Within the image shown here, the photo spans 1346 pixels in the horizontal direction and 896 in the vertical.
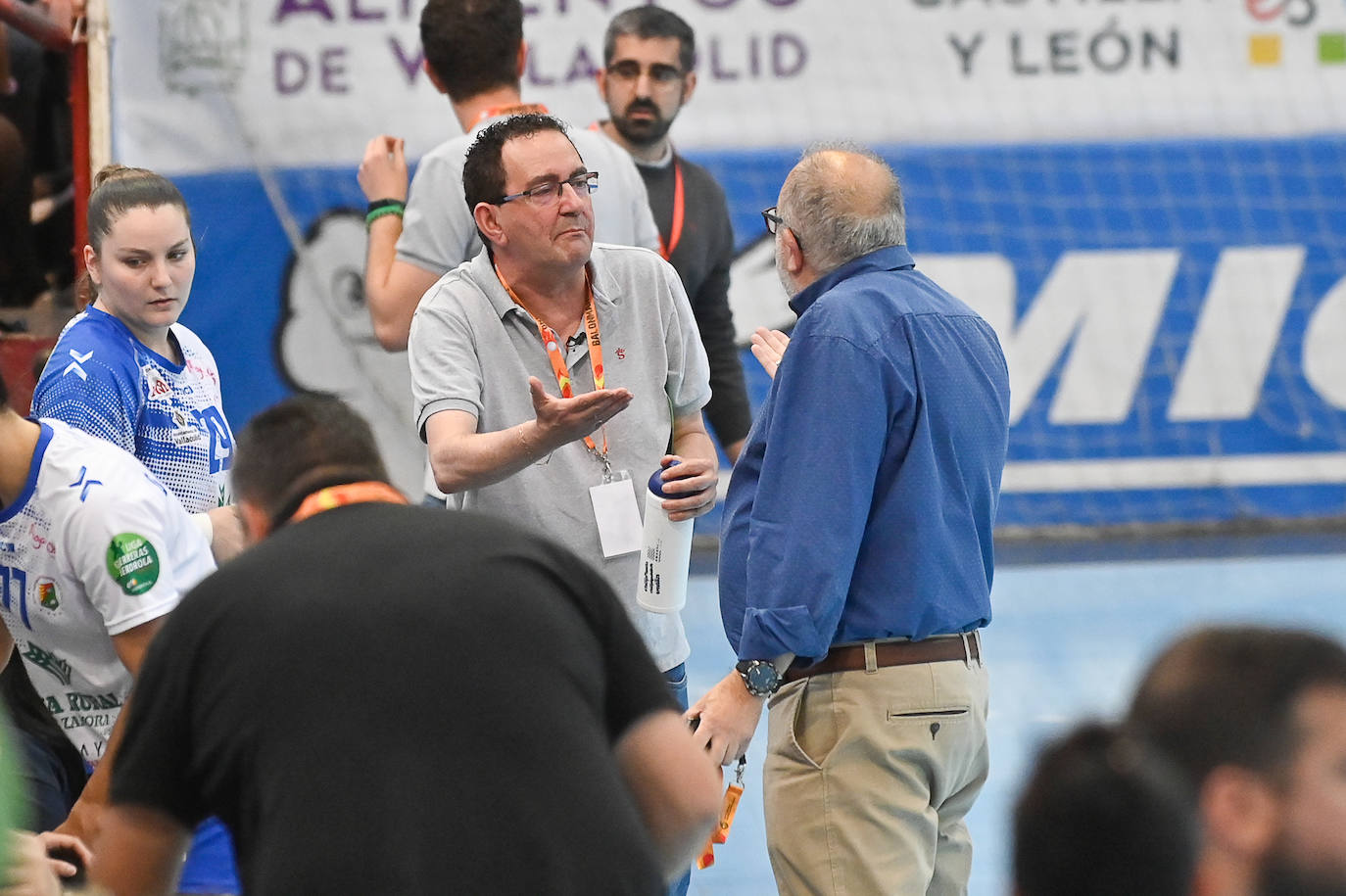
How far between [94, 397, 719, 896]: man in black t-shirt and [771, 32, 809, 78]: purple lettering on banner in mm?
7442

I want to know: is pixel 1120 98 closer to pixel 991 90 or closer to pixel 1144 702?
pixel 991 90

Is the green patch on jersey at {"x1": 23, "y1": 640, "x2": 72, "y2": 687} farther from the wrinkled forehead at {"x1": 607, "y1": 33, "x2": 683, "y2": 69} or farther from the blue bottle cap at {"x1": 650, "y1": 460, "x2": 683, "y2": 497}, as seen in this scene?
the wrinkled forehead at {"x1": 607, "y1": 33, "x2": 683, "y2": 69}

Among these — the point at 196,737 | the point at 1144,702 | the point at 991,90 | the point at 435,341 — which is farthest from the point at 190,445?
the point at 991,90

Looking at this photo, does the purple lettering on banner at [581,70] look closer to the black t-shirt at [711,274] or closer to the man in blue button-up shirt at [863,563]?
the black t-shirt at [711,274]

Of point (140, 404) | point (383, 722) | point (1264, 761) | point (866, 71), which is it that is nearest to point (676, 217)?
point (140, 404)

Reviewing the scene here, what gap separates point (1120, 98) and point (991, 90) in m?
0.72

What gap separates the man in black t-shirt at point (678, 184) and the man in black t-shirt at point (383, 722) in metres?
2.70

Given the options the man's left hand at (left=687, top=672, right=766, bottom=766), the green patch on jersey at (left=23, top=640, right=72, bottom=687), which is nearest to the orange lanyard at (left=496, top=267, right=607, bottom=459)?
the man's left hand at (left=687, top=672, right=766, bottom=766)

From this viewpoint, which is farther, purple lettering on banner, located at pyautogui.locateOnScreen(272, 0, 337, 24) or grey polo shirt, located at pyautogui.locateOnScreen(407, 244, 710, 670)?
purple lettering on banner, located at pyautogui.locateOnScreen(272, 0, 337, 24)

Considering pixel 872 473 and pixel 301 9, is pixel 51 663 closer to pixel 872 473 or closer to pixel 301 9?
pixel 872 473

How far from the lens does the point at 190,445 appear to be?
12.0ft

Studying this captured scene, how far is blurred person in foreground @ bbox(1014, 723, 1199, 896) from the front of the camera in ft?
4.55

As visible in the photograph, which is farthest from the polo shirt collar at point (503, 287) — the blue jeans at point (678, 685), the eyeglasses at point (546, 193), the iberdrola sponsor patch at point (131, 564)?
the iberdrola sponsor patch at point (131, 564)

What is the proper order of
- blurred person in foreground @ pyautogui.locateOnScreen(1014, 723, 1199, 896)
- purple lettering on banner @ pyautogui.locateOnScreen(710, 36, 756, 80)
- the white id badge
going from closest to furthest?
blurred person in foreground @ pyautogui.locateOnScreen(1014, 723, 1199, 896)
the white id badge
purple lettering on banner @ pyautogui.locateOnScreen(710, 36, 756, 80)
